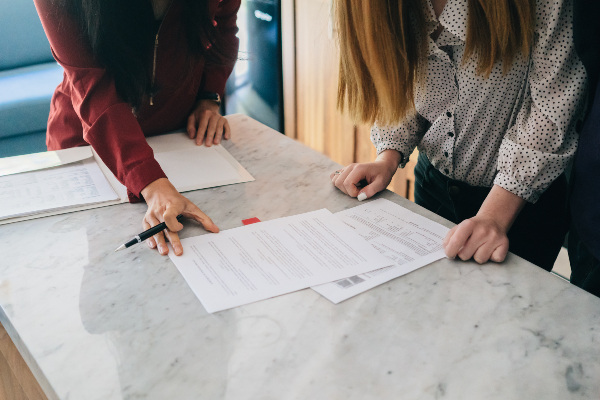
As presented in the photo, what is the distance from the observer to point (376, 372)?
0.56 metres

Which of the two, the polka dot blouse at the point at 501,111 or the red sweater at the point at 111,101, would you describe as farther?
the red sweater at the point at 111,101

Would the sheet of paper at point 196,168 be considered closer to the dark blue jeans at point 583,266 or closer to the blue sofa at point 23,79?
the dark blue jeans at point 583,266

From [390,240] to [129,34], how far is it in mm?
738

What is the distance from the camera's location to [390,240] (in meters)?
0.83

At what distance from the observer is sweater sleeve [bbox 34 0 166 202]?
986 millimetres

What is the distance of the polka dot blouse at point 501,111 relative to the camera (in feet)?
2.59

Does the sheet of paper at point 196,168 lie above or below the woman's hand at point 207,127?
below

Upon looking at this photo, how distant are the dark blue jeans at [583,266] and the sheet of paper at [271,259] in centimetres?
38

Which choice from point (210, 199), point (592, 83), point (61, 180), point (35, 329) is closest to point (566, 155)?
point (592, 83)

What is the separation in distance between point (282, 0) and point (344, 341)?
8.71 feet

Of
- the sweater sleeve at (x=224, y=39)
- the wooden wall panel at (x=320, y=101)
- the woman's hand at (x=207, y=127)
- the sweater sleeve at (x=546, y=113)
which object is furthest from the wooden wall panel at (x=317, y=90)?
the sweater sleeve at (x=546, y=113)

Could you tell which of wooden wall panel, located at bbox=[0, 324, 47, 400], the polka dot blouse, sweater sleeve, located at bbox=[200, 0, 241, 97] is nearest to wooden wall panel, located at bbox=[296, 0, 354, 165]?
sweater sleeve, located at bbox=[200, 0, 241, 97]

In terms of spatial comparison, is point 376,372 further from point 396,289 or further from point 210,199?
point 210,199

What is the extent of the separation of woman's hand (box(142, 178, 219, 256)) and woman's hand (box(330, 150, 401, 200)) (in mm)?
290
